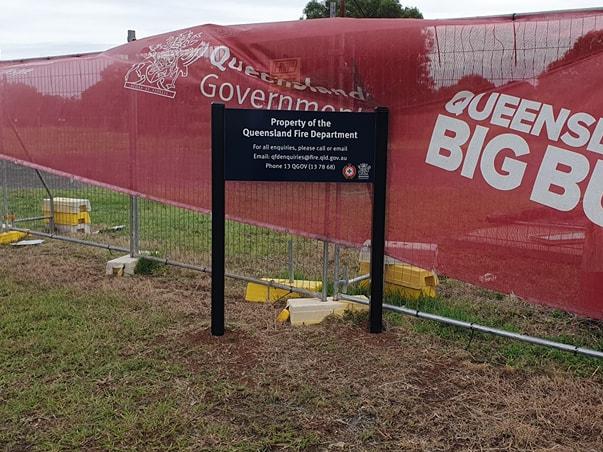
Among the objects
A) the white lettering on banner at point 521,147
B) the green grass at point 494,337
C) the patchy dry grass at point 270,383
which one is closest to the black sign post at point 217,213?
the patchy dry grass at point 270,383

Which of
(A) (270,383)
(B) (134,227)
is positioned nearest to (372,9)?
(B) (134,227)

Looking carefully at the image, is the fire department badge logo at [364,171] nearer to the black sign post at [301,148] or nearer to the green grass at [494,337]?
the black sign post at [301,148]

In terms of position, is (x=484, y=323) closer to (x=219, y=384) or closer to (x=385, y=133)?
(x=385, y=133)

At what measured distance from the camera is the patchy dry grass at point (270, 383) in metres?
3.38

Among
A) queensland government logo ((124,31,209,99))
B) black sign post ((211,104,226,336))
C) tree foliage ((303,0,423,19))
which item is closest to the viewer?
black sign post ((211,104,226,336))

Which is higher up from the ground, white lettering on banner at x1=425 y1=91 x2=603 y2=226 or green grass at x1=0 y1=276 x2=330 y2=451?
white lettering on banner at x1=425 y1=91 x2=603 y2=226

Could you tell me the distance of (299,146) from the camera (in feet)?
15.2

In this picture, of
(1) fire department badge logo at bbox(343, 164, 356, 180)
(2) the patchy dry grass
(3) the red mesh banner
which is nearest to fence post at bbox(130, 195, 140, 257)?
(3) the red mesh banner

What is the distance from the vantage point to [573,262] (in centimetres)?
411

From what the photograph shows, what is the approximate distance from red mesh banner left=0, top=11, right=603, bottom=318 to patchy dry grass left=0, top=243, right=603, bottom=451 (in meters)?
0.67

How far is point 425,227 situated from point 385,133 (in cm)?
79

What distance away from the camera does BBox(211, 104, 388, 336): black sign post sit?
4.60m

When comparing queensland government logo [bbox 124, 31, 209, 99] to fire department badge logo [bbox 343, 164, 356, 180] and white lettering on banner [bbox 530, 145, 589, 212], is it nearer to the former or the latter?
fire department badge logo [bbox 343, 164, 356, 180]

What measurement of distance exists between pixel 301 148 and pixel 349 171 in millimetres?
411
